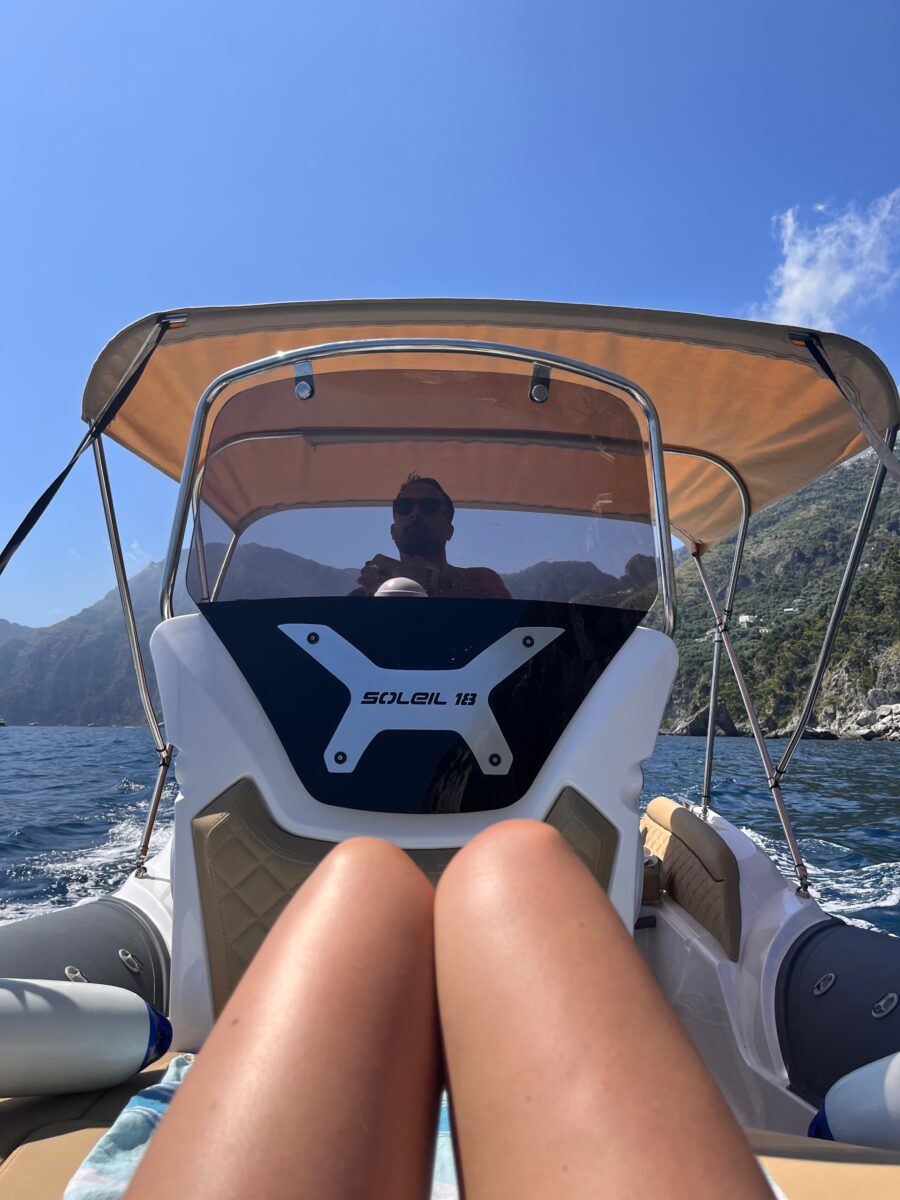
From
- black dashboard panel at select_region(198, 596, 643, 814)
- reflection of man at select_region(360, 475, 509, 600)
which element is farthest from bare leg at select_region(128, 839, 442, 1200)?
reflection of man at select_region(360, 475, 509, 600)

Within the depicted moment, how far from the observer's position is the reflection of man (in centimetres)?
199

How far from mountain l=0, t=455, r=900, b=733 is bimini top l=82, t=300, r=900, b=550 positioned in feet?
2.96

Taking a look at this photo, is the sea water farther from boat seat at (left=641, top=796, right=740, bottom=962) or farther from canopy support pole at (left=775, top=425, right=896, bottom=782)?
canopy support pole at (left=775, top=425, right=896, bottom=782)

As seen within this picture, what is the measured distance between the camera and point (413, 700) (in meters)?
1.71

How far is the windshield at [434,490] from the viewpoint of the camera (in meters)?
2.02

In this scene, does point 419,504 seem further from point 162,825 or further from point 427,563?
point 162,825

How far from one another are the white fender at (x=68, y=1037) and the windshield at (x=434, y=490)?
1007mm

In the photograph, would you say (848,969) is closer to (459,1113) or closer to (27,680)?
(459,1113)

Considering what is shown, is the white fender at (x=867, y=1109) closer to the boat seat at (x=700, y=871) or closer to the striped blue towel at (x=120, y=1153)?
the striped blue towel at (x=120, y=1153)

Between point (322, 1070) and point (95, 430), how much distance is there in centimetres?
233

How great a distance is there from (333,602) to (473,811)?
589 mm

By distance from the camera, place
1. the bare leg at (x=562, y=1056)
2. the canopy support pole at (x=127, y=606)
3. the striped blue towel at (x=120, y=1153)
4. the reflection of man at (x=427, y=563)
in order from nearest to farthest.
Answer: the bare leg at (x=562, y=1056) → the striped blue towel at (x=120, y=1153) → the reflection of man at (x=427, y=563) → the canopy support pole at (x=127, y=606)

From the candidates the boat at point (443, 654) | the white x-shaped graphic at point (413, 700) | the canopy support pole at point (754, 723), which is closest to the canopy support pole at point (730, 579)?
the canopy support pole at point (754, 723)

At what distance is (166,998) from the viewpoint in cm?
208
